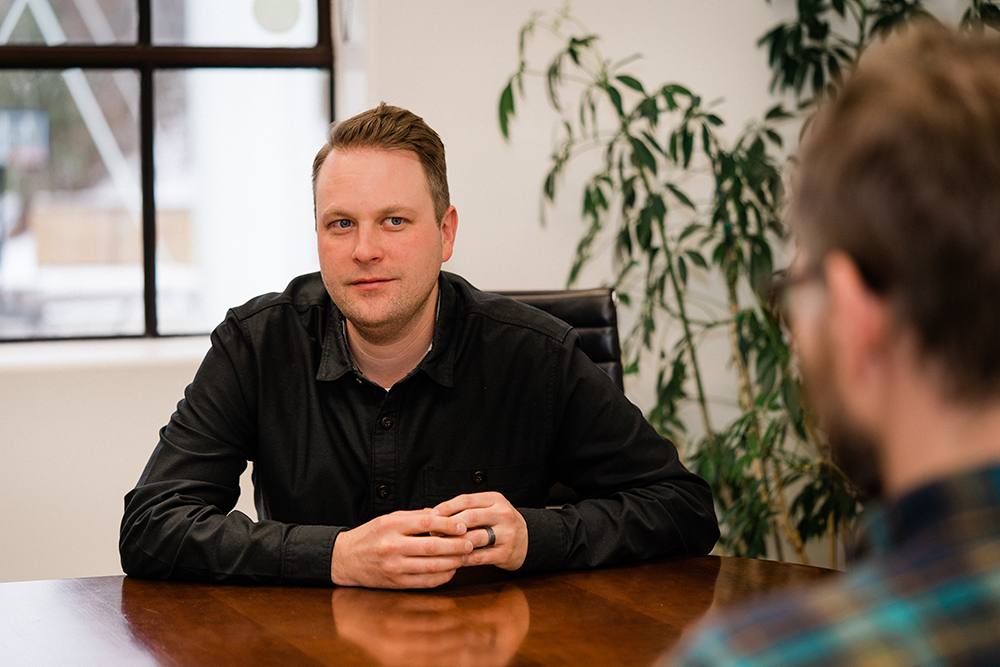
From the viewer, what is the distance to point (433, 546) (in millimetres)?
1676

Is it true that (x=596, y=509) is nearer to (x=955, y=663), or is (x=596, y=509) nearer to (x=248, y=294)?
(x=955, y=663)

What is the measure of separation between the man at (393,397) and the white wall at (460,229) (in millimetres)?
1388

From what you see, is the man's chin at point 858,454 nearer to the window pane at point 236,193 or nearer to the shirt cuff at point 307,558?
the shirt cuff at point 307,558

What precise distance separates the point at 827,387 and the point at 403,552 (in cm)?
105

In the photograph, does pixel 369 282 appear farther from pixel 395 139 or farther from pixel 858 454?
pixel 858 454

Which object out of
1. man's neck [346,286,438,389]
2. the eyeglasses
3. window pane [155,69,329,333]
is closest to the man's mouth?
man's neck [346,286,438,389]

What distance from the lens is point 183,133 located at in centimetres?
386

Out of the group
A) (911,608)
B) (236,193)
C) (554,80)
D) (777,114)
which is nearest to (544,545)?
(911,608)

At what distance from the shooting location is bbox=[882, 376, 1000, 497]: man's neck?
0.65m

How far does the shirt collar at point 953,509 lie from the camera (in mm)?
619

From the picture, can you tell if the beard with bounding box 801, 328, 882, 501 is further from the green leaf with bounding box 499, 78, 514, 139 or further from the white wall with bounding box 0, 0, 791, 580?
the white wall with bounding box 0, 0, 791, 580

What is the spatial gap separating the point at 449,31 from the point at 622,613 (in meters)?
2.34

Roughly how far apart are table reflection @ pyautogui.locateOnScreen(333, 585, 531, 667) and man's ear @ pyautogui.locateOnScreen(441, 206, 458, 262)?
2.40ft

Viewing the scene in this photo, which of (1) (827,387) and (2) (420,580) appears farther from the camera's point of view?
(2) (420,580)
